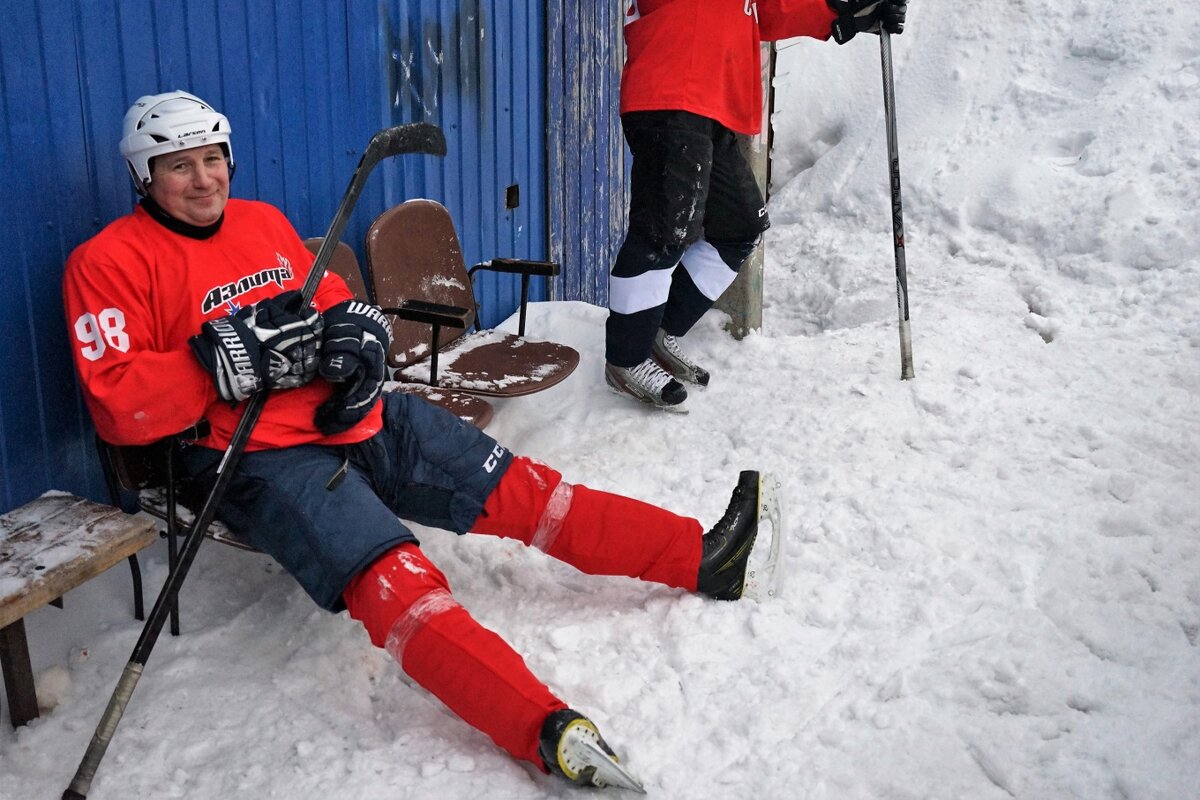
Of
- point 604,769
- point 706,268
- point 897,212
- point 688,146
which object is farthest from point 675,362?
point 604,769

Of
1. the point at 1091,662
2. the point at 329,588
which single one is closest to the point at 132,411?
the point at 329,588

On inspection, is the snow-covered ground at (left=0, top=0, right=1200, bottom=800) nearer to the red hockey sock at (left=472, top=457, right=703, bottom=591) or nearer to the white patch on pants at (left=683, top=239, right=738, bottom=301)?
the red hockey sock at (left=472, top=457, right=703, bottom=591)

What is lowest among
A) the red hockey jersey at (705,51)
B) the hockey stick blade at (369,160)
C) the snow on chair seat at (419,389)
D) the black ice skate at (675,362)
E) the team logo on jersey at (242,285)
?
the black ice skate at (675,362)

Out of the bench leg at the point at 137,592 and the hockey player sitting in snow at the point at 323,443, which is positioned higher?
the hockey player sitting in snow at the point at 323,443

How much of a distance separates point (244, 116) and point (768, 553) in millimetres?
2125

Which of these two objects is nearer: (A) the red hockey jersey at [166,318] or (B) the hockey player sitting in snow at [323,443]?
(B) the hockey player sitting in snow at [323,443]

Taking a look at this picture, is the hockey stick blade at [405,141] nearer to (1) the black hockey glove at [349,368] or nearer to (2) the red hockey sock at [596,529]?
(1) the black hockey glove at [349,368]

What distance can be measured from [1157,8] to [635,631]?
615cm

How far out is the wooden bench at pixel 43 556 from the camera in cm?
210

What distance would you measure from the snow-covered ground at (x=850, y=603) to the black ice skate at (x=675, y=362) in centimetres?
10

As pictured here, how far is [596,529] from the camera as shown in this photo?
261cm

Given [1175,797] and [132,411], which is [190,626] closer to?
[132,411]

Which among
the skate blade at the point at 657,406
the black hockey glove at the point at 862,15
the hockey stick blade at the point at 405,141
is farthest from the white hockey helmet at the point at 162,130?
the black hockey glove at the point at 862,15

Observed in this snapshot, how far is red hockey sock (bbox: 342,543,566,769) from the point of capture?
2.03 metres
